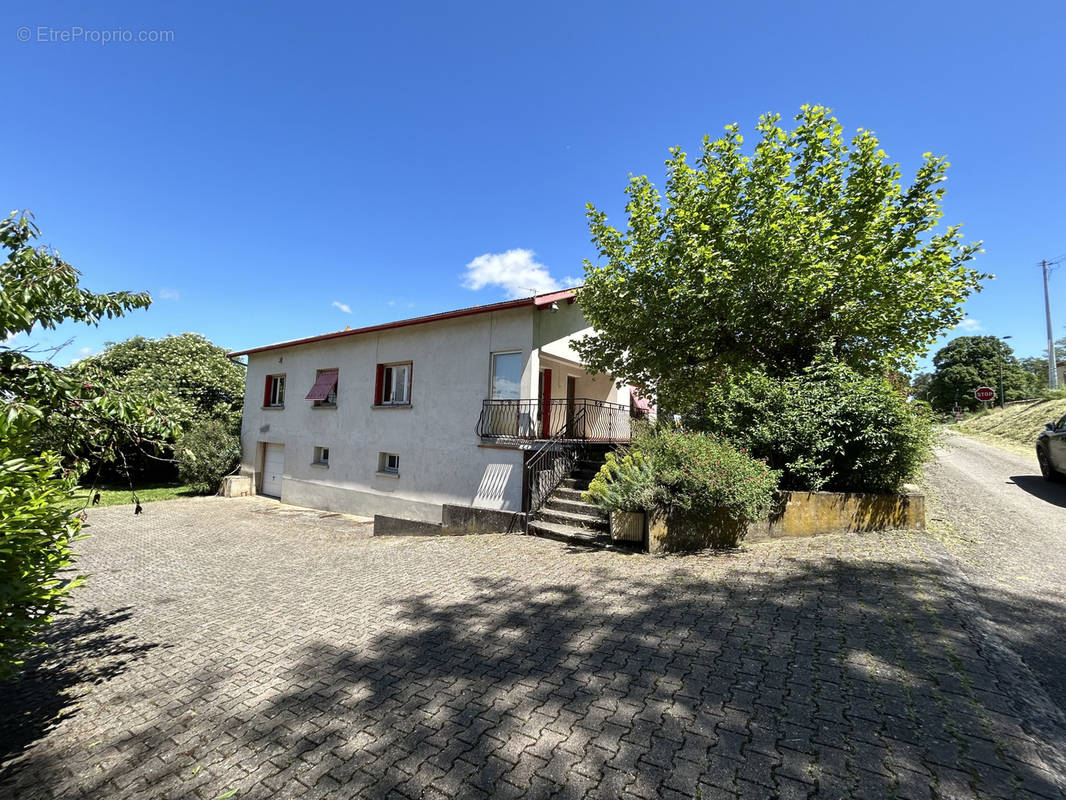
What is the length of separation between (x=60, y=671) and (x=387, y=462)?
383 inches

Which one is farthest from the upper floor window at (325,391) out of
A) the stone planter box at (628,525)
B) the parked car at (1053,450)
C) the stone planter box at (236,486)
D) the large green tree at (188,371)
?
the parked car at (1053,450)

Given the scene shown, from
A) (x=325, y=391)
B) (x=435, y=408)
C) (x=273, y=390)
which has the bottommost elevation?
(x=435, y=408)

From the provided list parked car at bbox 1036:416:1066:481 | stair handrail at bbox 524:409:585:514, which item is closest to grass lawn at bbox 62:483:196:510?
stair handrail at bbox 524:409:585:514

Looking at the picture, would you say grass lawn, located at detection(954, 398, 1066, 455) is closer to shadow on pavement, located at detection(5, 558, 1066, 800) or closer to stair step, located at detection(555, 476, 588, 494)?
stair step, located at detection(555, 476, 588, 494)

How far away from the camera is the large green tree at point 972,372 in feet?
141

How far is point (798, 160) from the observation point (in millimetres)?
11109

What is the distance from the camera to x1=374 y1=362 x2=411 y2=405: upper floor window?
1370 cm

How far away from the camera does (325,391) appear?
15.7 m

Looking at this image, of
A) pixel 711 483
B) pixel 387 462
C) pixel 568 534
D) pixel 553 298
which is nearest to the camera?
pixel 711 483

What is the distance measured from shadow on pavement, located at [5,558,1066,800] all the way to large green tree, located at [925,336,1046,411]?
52.0m

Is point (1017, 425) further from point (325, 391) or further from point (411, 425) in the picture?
point (325, 391)

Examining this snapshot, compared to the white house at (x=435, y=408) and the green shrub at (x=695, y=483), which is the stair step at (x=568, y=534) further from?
the white house at (x=435, y=408)

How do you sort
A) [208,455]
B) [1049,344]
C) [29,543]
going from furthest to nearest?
[1049,344], [208,455], [29,543]

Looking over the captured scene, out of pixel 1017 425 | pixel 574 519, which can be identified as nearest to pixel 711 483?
pixel 574 519
